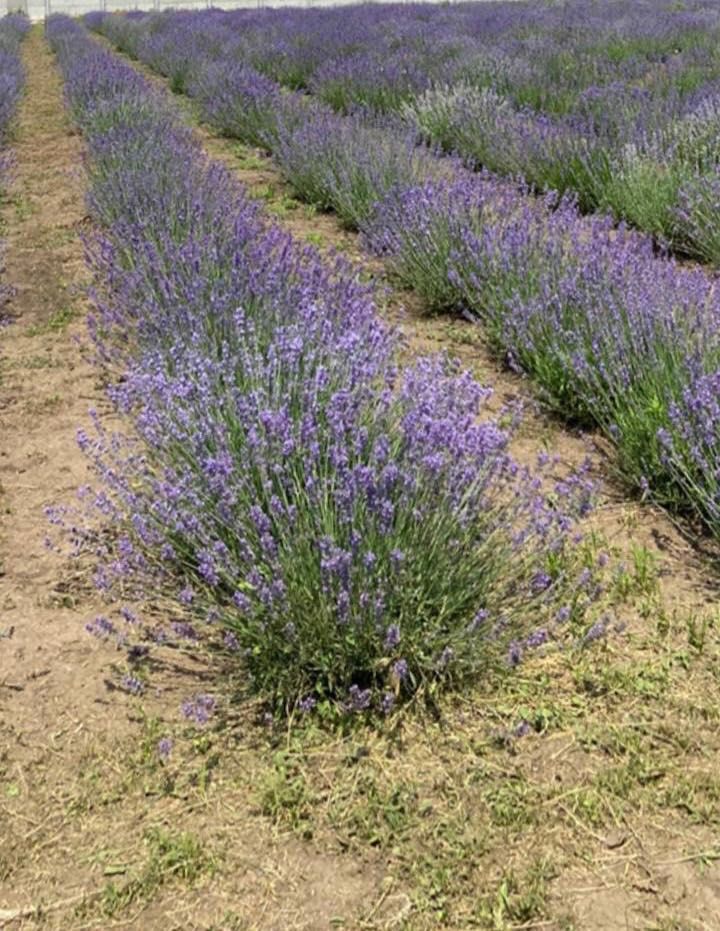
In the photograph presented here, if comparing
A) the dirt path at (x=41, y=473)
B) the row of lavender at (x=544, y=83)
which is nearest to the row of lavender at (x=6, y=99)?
the dirt path at (x=41, y=473)

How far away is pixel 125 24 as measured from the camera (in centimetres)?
2406

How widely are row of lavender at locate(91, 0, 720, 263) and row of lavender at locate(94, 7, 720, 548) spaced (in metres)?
0.81

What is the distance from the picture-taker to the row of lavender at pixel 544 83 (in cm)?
592

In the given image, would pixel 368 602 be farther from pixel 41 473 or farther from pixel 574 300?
pixel 574 300

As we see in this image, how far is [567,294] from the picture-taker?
3914 mm

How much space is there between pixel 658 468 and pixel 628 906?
5.31 ft

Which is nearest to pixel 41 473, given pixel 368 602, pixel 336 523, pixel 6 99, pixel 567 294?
pixel 336 523

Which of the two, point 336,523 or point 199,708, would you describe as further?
point 336,523

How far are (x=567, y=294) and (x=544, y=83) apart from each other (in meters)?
6.45

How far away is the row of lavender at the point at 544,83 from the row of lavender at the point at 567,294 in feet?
2.65

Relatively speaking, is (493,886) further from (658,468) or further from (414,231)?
(414,231)

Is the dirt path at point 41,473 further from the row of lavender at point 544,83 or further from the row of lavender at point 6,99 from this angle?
the row of lavender at point 544,83

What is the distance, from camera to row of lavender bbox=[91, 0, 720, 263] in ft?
19.4

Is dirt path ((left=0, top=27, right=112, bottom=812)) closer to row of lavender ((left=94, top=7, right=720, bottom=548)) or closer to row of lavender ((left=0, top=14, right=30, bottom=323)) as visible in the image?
row of lavender ((left=0, top=14, right=30, bottom=323))
